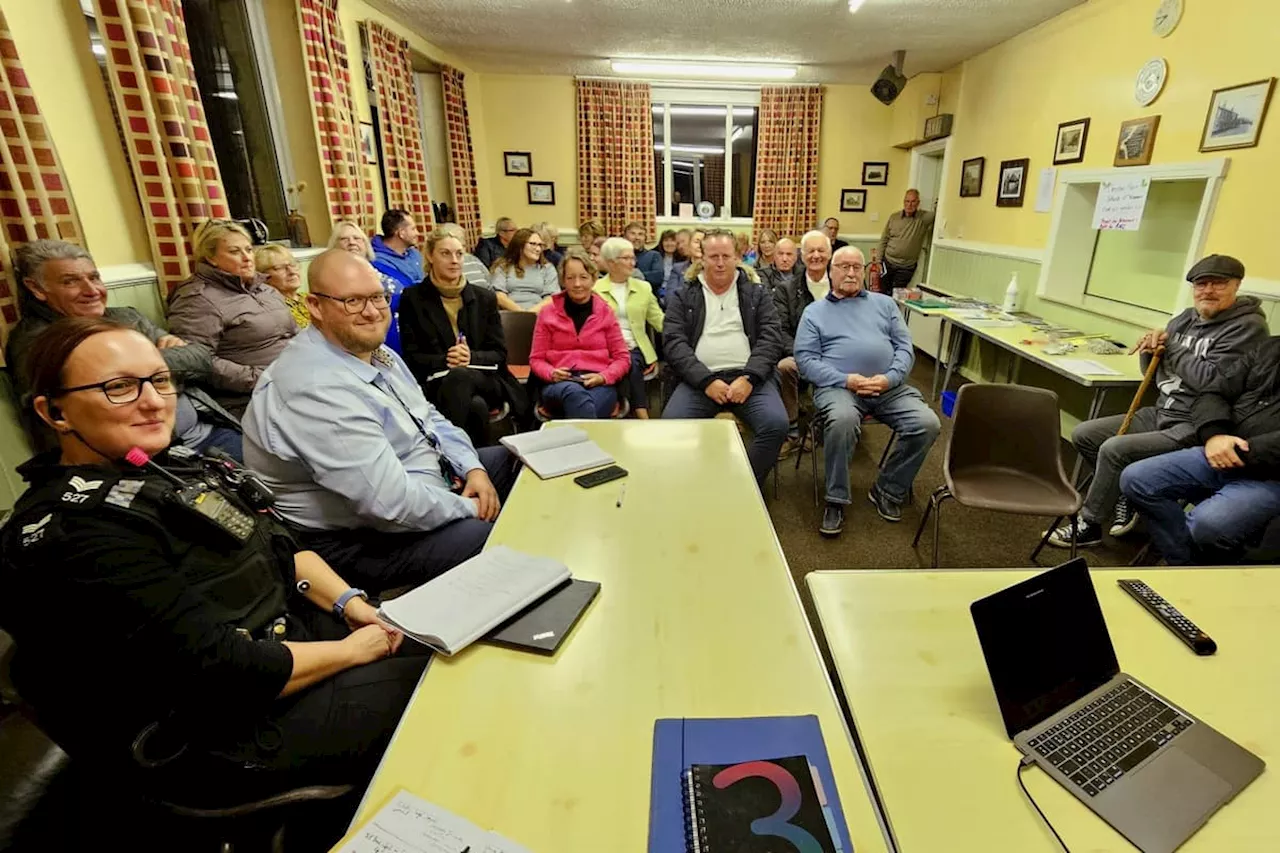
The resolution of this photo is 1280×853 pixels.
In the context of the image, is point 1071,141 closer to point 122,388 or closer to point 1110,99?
point 1110,99

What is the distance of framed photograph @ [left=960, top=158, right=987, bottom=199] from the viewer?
5160mm

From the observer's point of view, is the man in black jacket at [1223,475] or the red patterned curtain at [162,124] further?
the red patterned curtain at [162,124]

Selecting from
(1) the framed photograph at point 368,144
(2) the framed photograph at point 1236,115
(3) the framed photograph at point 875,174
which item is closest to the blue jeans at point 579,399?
(1) the framed photograph at point 368,144

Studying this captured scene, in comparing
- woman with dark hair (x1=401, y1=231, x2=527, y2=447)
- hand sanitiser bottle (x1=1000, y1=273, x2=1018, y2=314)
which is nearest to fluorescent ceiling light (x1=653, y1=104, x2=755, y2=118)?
hand sanitiser bottle (x1=1000, y1=273, x2=1018, y2=314)

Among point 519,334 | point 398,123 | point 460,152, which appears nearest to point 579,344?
point 519,334

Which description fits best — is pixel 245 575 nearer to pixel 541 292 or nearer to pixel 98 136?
pixel 98 136

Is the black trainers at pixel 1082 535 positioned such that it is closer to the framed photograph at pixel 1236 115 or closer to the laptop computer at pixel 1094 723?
the laptop computer at pixel 1094 723

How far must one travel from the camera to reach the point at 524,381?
3.24 meters

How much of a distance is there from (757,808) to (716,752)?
9cm

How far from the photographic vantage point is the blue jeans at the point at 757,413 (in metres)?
2.82

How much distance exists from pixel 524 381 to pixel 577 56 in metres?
4.17

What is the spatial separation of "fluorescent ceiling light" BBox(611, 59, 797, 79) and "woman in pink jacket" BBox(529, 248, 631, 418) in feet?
12.9

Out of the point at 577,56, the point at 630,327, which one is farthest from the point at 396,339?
the point at 577,56

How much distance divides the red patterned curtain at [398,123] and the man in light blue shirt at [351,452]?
12.0 ft
